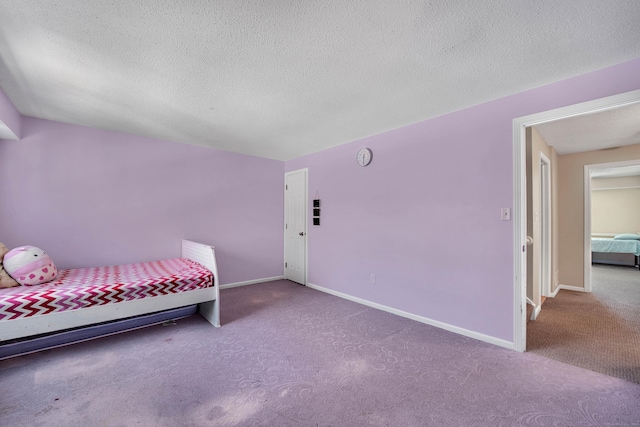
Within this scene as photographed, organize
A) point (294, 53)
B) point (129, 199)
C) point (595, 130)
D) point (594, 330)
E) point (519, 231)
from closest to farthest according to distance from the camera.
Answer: point (294, 53)
point (519, 231)
point (594, 330)
point (595, 130)
point (129, 199)

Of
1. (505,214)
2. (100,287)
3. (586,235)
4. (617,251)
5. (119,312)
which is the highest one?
(505,214)

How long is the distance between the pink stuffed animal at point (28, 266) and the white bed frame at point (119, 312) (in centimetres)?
55

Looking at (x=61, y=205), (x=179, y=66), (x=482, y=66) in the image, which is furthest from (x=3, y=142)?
(x=482, y=66)

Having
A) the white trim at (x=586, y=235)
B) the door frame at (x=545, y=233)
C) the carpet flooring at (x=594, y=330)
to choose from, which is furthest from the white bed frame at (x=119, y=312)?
the white trim at (x=586, y=235)

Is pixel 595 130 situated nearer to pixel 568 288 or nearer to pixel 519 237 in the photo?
pixel 519 237

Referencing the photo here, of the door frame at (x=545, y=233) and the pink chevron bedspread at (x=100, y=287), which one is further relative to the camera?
the door frame at (x=545, y=233)

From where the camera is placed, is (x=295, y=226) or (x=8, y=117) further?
(x=295, y=226)

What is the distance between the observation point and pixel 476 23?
5.01 ft

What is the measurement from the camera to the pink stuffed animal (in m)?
2.36

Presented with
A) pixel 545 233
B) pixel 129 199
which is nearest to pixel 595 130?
pixel 545 233

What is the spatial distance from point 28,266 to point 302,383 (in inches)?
105

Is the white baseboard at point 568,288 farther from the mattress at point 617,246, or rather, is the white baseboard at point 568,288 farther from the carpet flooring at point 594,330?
the mattress at point 617,246

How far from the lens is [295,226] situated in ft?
15.8

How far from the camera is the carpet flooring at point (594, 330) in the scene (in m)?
2.16
